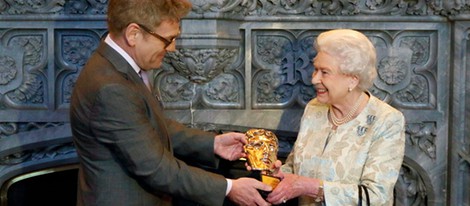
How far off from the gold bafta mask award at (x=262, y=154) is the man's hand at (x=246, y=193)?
10cm

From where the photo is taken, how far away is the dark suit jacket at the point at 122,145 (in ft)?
6.88

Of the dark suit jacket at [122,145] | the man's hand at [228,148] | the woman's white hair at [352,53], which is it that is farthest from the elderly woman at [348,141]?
the dark suit jacket at [122,145]

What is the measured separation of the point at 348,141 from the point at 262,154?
274 mm

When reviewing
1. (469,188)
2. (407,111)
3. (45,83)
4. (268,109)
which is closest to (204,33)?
(268,109)

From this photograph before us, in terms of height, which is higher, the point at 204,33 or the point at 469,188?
the point at 204,33

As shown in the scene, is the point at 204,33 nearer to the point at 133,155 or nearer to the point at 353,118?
the point at 353,118

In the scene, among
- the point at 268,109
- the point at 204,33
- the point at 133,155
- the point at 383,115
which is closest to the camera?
the point at 133,155

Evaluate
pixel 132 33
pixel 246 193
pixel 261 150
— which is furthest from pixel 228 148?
pixel 132 33

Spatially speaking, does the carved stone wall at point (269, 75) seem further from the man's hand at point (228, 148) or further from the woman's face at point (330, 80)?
the woman's face at point (330, 80)

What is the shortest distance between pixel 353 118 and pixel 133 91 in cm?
75

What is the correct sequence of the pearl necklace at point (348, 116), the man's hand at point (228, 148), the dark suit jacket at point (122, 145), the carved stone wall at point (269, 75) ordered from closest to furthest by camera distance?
the dark suit jacket at point (122, 145), the pearl necklace at point (348, 116), the man's hand at point (228, 148), the carved stone wall at point (269, 75)

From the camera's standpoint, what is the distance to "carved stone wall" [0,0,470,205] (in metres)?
3.22

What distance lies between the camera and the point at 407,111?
3.32m

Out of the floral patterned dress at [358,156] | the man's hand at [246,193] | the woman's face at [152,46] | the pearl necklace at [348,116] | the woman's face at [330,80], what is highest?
the woman's face at [152,46]
